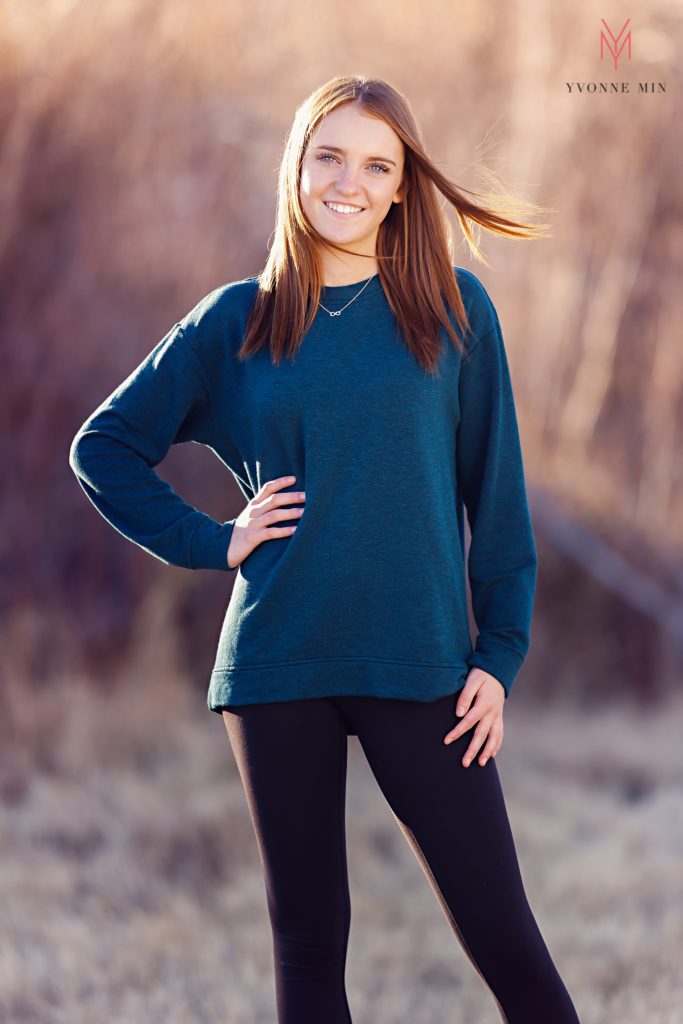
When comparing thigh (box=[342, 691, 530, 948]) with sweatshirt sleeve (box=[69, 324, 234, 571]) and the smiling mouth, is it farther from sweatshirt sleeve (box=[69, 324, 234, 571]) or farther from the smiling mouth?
the smiling mouth

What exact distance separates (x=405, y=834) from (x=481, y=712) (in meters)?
0.20

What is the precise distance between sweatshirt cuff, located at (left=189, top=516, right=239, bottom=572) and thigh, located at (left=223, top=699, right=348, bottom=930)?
0.23 metres

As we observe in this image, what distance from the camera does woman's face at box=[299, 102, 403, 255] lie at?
1.75 metres

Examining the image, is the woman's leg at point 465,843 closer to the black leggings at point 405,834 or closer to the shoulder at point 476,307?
the black leggings at point 405,834

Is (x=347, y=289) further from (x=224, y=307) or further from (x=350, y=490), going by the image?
(x=350, y=490)

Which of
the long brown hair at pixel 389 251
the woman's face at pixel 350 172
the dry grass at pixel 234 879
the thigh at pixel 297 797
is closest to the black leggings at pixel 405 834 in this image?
the thigh at pixel 297 797

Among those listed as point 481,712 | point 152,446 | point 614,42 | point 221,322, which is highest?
point 614,42

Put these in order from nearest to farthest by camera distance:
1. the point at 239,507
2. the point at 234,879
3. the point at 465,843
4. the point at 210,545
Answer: the point at 465,843 < the point at 210,545 < the point at 234,879 < the point at 239,507

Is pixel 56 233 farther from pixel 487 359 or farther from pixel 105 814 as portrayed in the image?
pixel 487 359

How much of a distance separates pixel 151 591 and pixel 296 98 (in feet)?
6.84

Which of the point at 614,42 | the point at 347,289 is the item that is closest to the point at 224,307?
the point at 347,289

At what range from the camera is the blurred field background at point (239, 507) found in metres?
3.27

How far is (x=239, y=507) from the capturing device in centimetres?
498

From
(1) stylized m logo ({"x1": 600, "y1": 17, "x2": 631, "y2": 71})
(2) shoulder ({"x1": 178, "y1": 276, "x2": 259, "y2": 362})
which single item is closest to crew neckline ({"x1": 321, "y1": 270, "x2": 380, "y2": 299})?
(2) shoulder ({"x1": 178, "y1": 276, "x2": 259, "y2": 362})
